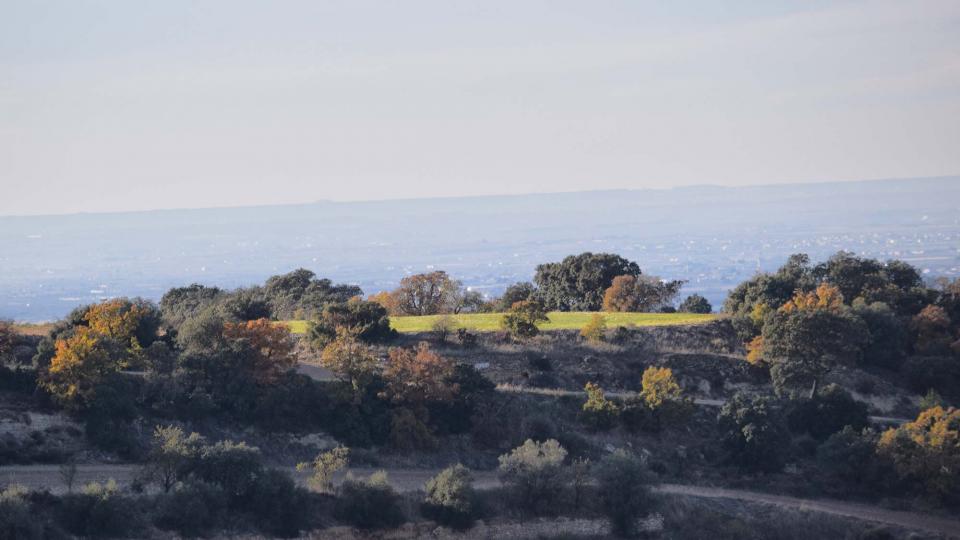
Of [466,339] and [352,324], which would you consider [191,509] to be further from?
[466,339]

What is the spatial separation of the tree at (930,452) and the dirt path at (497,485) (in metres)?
1.22

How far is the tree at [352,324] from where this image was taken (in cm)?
5072

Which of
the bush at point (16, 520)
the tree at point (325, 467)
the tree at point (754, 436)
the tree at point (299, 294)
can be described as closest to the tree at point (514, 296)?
the tree at point (299, 294)

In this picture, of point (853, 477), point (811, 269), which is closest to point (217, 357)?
point (853, 477)

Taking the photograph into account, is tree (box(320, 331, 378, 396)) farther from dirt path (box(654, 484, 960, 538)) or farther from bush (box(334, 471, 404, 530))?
dirt path (box(654, 484, 960, 538))

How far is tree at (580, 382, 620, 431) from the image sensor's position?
45750 mm

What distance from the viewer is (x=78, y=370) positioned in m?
40.6

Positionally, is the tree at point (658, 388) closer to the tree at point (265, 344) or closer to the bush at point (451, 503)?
the bush at point (451, 503)

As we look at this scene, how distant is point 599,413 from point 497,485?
689cm

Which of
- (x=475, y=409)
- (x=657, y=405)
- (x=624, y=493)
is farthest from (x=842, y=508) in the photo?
(x=475, y=409)

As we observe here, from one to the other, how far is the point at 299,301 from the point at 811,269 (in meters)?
27.6

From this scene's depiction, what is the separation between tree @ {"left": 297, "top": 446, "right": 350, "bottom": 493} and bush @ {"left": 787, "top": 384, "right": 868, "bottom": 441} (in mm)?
17666

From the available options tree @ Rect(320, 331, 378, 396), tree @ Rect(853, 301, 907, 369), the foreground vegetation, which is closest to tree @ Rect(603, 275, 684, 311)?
the foreground vegetation

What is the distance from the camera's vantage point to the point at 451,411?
4506 centimetres
